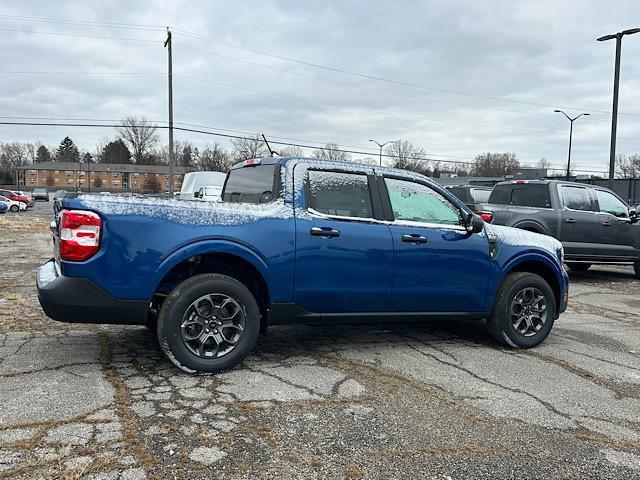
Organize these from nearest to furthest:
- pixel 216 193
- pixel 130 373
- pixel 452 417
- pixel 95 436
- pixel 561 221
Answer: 1. pixel 95 436
2. pixel 452 417
3. pixel 130 373
4. pixel 561 221
5. pixel 216 193

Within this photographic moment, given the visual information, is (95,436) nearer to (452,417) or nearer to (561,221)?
(452,417)

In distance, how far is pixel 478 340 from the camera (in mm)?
5766

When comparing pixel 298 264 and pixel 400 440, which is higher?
pixel 298 264

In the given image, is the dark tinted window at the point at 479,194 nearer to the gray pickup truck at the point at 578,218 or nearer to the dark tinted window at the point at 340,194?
the gray pickup truck at the point at 578,218

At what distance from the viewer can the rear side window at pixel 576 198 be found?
10250 mm

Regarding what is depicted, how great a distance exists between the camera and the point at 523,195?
423 inches

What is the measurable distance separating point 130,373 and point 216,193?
39.8ft

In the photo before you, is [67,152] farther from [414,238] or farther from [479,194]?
[414,238]

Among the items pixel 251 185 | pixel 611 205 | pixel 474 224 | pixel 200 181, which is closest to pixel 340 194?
pixel 251 185

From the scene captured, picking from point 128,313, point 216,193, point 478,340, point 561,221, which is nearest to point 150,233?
point 128,313

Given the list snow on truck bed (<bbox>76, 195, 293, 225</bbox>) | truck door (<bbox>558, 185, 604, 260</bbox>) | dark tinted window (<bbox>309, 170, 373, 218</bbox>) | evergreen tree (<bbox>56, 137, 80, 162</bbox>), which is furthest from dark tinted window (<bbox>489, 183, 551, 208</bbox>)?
evergreen tree (<bbox>56, 137, 80, 162</bbox>)

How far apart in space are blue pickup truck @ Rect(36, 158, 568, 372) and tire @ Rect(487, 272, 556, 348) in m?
0.01

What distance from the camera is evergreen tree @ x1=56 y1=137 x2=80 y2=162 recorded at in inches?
5418

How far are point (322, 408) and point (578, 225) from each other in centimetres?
818
